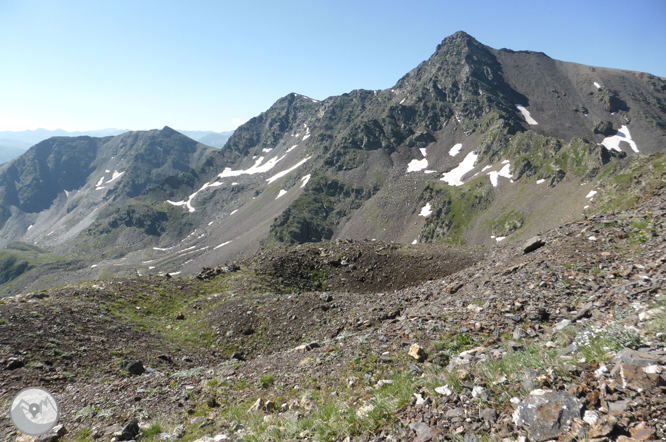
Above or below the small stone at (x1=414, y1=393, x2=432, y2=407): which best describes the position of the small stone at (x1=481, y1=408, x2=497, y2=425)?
above

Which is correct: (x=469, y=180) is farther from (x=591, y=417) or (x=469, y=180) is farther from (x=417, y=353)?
(x=591, y=417)

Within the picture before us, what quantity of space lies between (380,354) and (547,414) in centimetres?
598

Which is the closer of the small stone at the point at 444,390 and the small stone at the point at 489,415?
the small stone at the point at 489,415

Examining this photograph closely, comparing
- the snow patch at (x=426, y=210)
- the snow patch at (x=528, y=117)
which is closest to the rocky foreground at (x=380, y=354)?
the snow patch at (x=426, y=210)

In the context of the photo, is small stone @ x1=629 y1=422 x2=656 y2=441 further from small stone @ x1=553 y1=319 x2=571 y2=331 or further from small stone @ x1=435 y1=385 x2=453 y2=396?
small stone @ x1=553 y1=319 x2=571 y2=331

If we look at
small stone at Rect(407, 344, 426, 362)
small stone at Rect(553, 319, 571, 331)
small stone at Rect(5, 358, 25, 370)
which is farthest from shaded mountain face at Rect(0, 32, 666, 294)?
small stone at Rect(5, 358, 25, 370)

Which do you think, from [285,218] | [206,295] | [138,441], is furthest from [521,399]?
[285,218]

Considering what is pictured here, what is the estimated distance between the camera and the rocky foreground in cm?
466

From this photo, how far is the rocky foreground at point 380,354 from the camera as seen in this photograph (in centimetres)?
466

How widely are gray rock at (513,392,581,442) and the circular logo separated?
1177 cm

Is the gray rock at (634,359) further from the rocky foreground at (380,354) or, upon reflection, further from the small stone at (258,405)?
the small stone at (258,405)

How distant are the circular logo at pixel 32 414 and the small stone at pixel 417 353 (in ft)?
34.0

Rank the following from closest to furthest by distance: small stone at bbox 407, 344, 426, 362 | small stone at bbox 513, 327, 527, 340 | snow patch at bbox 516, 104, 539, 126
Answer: small stone at bbox 513, 327, 527, 340, small stone at bbox 407, 344, 426, 362, snow patch at bbox 516, 104, 539, 126

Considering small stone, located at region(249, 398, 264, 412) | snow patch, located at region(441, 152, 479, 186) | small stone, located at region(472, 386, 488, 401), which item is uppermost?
snow patch, located at region(441, 152, 479, 186)
